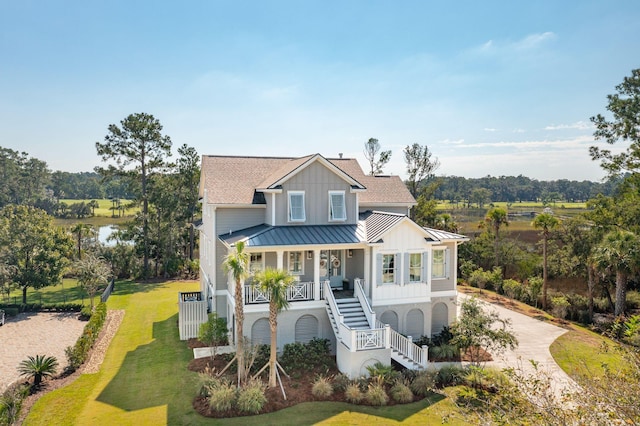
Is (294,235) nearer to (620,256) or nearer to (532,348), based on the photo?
(532,348)

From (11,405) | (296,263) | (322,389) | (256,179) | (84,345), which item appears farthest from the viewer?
(256,179)

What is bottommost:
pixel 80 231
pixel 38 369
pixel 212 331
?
pixel 38 369

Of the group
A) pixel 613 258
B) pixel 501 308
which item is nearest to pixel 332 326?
pixel 501 308

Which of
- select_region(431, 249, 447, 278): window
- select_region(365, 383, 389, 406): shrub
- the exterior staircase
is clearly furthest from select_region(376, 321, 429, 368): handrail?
select_region(431, 249, 447, 278): window

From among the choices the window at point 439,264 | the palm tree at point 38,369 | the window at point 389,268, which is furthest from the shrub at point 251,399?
the window at point 439,264

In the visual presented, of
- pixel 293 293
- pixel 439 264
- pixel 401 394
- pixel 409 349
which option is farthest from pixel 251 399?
pixel 439 264
